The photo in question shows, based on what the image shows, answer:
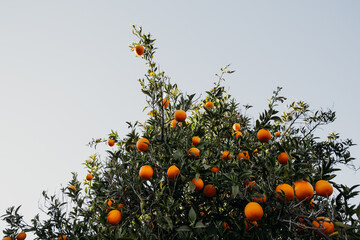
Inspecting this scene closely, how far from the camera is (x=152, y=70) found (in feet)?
10.3

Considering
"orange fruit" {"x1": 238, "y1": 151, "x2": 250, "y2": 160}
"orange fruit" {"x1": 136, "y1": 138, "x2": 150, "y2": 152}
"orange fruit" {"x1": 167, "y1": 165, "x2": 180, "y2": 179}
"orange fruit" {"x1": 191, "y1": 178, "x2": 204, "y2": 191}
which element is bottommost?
"orange fruit" {"x1": 191, "y1": 178, "x2": 204, "y2": 191}

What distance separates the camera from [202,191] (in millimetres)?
2520

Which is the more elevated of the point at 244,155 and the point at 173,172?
the point at 244,155

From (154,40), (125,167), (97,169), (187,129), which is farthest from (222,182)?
(97,169)

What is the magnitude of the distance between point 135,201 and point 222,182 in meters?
1.15

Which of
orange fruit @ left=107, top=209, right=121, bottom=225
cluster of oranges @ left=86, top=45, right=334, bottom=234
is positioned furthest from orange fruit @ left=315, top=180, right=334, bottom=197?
orange fruit @ left=107, top=209, right=121, bottom=225

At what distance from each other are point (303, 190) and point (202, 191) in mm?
1072

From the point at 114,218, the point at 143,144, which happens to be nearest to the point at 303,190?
the point at 143,144

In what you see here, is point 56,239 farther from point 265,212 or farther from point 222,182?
point 265,212

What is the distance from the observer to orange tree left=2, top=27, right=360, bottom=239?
1986mm

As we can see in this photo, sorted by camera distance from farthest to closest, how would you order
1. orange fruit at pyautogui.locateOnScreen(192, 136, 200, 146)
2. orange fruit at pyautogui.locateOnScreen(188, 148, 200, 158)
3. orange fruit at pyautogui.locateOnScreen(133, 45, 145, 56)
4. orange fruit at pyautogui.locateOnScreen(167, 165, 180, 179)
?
orange fruit at pyautogui.locateOnScreen(133, 45, 145, 56) < orange fruit at pyautogui.locateOnScreen(192, 136, 200, 146) < orange fruit at pyautogui.locateOnScreen(188, 148, 200, 158) < orange fruit at pyautogui.locateOnScreen(167, 165, 180, 179)

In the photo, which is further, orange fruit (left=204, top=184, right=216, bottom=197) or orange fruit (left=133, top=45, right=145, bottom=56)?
orange fruit (left=133, top=45, right=145, bottom=56)

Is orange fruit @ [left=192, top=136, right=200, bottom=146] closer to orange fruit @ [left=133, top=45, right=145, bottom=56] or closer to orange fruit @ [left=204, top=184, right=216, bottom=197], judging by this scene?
orange fruit @ [left=204, top=184, right=216, bottom=197]

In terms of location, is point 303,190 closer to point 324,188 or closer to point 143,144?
point 324,188
